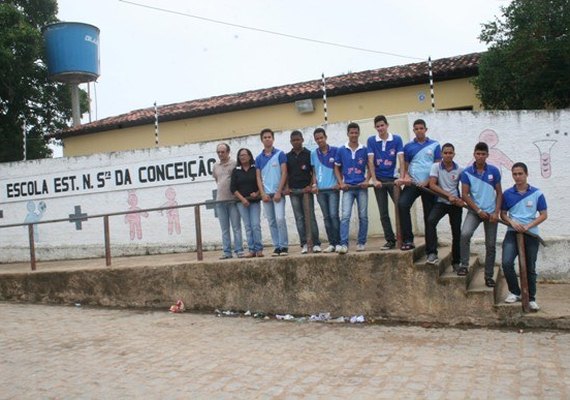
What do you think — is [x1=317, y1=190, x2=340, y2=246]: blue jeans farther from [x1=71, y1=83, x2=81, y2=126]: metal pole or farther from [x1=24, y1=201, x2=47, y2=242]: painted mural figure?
[x1=71, y1=83, x2=81, y2=126]: metal pole

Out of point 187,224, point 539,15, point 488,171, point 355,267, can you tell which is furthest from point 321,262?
point 539,15

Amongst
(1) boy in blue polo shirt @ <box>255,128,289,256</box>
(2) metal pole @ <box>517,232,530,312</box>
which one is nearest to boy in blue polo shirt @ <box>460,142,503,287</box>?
(2) metal pole @ <box>517,232,530,312</box>

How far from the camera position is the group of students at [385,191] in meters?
5.87

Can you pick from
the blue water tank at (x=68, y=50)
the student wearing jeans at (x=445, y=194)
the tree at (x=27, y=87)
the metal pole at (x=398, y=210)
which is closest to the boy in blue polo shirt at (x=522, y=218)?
the student wearing jeans at (x=445, y=194)

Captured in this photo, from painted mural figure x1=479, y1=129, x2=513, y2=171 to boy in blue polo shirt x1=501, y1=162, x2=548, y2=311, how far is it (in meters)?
2.34

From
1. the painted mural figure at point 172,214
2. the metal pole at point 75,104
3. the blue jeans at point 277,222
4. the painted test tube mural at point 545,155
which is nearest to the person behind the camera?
the blue jeans at point 277,222

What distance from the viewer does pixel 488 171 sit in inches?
235

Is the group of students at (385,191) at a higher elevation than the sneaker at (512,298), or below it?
higher

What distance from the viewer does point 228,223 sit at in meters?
7.53

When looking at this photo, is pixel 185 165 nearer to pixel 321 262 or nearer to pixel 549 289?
pixel 321 262

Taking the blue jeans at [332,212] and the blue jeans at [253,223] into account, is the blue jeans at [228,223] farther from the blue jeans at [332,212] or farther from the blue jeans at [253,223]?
the blue jeans at [332,212]

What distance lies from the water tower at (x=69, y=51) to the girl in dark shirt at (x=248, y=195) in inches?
472

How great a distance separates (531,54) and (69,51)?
528 inches

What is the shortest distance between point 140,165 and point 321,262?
4.87m
